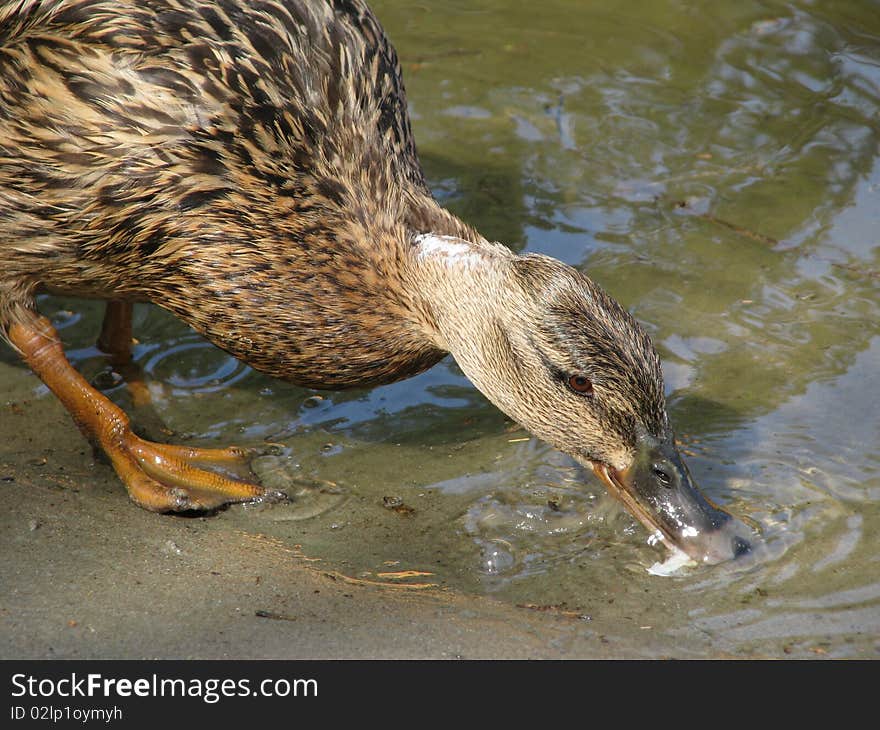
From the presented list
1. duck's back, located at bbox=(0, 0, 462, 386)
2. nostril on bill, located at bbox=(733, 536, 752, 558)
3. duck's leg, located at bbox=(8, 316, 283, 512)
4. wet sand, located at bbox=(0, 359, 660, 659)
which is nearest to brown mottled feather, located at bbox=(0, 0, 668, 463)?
duck's back, located at bbox=(0, 0, 462, 386)

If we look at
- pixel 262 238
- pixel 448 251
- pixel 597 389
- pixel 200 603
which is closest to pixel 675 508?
pixel 597 389

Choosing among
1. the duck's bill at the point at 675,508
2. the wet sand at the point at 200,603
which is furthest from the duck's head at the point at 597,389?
the wet sand at the point at 200,603

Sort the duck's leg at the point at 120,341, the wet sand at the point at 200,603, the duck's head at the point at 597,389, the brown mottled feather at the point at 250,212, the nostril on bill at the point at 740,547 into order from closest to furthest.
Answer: the wet sand at the point at 200,603, the duck's head at the point at 597,389, the nostril on bill at the point at 740,547, the brown mottled feather at the point at 250,212, the duck's leg at the point at 120,341

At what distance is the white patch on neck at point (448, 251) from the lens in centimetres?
473

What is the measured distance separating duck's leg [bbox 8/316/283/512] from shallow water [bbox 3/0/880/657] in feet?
0.46

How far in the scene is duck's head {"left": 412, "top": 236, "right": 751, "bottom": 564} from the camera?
4.25m

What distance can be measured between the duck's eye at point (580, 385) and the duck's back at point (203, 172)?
87 centimetres

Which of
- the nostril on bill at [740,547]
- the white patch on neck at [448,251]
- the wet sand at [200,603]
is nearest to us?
the wet sand at [200,603]

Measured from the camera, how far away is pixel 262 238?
4.65m

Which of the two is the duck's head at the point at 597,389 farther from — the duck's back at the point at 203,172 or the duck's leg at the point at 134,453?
the duck's leg at the point at 134,453

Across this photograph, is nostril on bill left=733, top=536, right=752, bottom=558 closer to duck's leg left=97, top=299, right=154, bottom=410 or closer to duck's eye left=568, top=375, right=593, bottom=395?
duck's eye left=568, top=375, right=593, bottom=395
